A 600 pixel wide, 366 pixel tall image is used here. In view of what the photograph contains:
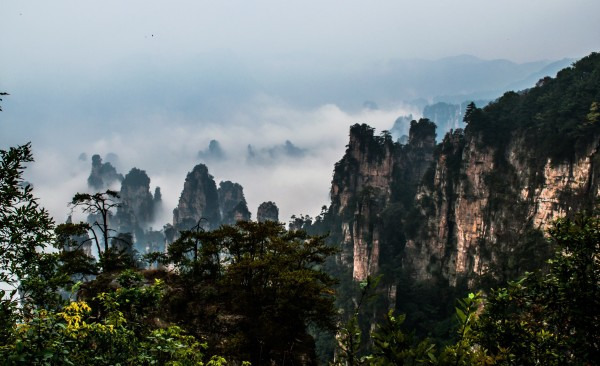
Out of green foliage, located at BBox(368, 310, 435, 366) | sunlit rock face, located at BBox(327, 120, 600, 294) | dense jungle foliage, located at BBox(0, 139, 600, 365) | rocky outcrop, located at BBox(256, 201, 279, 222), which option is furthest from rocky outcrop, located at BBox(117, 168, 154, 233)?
green foliage, located at BBox(368, 310, 435, 366)

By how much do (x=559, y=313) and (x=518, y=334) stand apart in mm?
689

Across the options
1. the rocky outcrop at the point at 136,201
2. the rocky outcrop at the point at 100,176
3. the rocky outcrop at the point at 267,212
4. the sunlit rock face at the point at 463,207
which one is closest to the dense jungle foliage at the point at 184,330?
the sunlit rock face at the point at 463,207

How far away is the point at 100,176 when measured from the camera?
162m

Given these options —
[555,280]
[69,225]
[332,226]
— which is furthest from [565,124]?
[332,226]

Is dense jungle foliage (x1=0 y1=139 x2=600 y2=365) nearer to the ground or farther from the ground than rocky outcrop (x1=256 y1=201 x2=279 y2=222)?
nearer to the ground

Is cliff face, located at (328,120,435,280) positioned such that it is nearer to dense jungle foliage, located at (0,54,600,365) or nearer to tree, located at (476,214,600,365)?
dense jungle foliage, located at (0,54,600,365)

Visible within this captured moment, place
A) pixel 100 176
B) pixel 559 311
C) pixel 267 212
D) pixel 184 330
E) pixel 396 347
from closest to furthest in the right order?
pixel 396 347 < pixel 559 311 < pixel 184 330 < pixel 267 212 < pixel 100 176

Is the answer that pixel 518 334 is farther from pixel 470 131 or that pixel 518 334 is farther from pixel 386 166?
pixel 386 166

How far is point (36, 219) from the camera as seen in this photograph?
6441 mm

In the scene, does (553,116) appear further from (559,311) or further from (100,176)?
(100,176)

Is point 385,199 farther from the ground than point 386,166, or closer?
closer

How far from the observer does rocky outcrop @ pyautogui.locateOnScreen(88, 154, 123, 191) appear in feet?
531

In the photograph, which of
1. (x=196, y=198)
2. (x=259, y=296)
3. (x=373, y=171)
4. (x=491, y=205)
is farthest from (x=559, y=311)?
(x=196, y=198)

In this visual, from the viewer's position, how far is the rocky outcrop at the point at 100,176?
16188 centimetres
